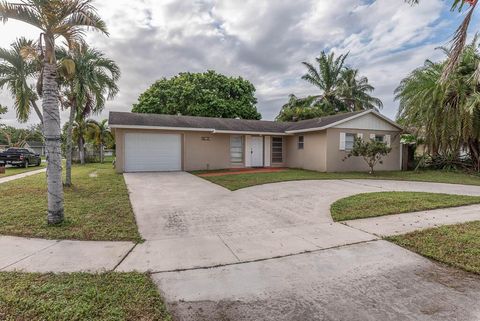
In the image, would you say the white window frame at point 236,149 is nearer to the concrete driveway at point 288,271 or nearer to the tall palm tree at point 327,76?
the concrete driveway at point 288,271

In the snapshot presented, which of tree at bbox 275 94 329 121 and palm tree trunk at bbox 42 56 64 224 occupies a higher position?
tree at bbox 275 94 329 121

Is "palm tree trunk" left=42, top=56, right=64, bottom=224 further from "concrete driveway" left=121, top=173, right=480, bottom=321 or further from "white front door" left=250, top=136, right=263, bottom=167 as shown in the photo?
"white front door" left=250, top=136, right=263, bottom=167

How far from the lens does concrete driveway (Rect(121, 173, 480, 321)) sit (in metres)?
2.53

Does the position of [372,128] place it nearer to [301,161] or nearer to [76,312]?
[301,161]

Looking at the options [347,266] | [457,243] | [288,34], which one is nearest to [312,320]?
[347,266]

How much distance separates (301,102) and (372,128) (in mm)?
13266

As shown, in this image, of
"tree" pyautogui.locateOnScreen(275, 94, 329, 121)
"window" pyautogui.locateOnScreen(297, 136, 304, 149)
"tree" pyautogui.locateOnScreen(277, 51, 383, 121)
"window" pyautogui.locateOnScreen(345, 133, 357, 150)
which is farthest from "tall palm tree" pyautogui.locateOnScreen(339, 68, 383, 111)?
"window" pyautogui.locateOnScreen(345, 133, 357, 150)

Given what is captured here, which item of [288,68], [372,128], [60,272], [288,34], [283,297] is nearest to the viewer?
[283,297]

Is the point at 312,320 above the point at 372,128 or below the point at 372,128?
below

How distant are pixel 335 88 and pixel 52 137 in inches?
1049

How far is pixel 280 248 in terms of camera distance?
4.07 metres

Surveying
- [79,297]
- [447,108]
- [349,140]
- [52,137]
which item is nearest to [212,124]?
[349,140]

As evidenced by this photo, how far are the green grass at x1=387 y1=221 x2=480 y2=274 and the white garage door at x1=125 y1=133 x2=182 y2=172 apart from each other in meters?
12.5

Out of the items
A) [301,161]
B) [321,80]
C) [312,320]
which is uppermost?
[321,80]
